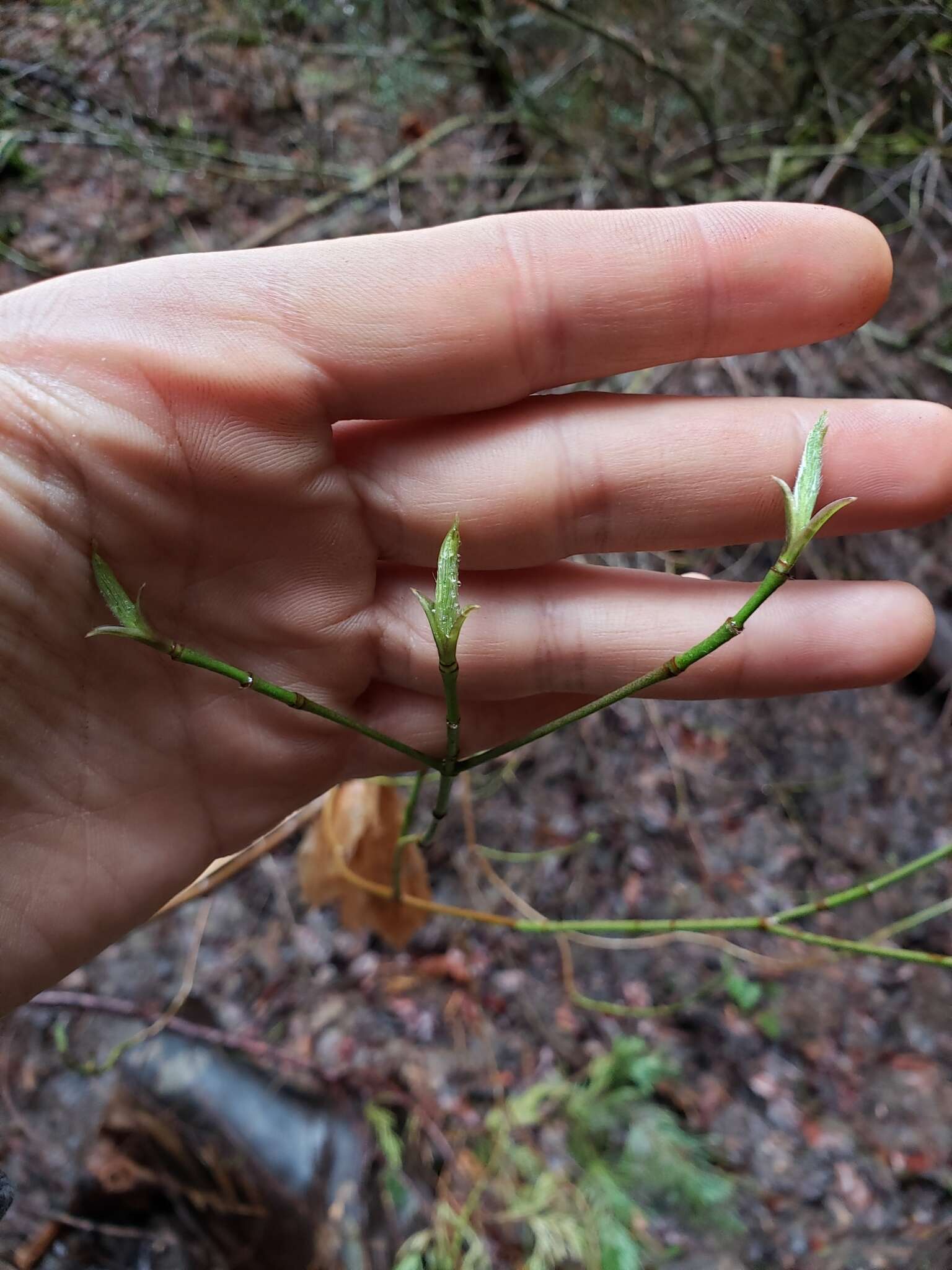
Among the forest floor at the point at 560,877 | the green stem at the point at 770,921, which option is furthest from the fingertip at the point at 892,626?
the forest floor at the point at 560,877

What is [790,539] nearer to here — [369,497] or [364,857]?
[369,497]

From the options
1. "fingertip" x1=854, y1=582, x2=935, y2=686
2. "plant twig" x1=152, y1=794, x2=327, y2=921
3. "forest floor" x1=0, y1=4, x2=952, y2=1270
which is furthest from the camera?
"forest floor" x1=0, y1=4, x2=952, y2=1270

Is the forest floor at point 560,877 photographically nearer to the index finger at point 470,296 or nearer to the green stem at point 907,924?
the green stem at point 907,924

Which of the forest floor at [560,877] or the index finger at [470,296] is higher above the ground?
the index finger at [470,296]

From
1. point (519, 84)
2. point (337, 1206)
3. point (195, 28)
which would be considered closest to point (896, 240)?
point (519, 84)

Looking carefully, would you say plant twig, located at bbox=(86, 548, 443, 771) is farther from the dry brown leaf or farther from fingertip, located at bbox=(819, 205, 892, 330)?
fingertip, located at bbox=(819, 205, 892, 330)

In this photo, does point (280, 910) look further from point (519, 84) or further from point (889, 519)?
point (519, 84)

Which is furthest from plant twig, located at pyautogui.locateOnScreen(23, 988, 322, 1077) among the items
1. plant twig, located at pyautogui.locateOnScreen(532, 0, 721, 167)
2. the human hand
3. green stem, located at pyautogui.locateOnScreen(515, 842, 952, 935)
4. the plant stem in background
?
plant twig, located at pyautogui.locateOnScreen(532, 0, 721, 167)
